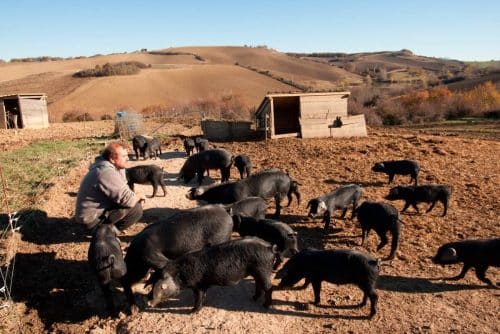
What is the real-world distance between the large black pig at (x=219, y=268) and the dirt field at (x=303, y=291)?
344mm

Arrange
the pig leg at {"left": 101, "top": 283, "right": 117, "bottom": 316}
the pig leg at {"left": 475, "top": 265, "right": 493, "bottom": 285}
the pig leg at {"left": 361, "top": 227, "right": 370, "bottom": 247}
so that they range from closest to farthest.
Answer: the pig leg at {"left": 101, "top": 283, "right": 117, "bottom": 316}, the pig leg at {"left": 475, "top": 265, "right": 493, "bottom": 285}, the pig leg at {"left": 361, "top": 227, "right": 370, "bottom": 247}

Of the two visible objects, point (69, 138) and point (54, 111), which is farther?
point (54, 111)

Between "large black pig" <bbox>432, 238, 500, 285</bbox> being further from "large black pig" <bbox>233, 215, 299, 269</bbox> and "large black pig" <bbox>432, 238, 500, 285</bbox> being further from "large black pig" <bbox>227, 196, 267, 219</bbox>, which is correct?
"large black pig" <bbox>227, 196, 267, 219</bbox>

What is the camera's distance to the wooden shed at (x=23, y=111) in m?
27.1

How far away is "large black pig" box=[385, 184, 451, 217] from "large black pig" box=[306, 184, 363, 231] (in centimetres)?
96

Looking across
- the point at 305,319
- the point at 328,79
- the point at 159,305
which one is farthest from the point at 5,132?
the point at 328,79

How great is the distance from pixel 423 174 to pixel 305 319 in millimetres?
8236

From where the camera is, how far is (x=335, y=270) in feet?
17.3

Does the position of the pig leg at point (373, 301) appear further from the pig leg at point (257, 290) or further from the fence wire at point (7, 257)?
the fence wire at point (7, 257)

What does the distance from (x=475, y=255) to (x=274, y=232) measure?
2.99 m

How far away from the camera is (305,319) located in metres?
5.16

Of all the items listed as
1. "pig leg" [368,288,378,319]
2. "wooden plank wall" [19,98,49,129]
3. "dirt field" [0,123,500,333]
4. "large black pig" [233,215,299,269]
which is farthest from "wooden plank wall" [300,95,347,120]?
"wooden plank wall" [19,98,49,129]

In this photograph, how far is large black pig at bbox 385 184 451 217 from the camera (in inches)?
335

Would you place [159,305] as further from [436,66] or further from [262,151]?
[436,66]
